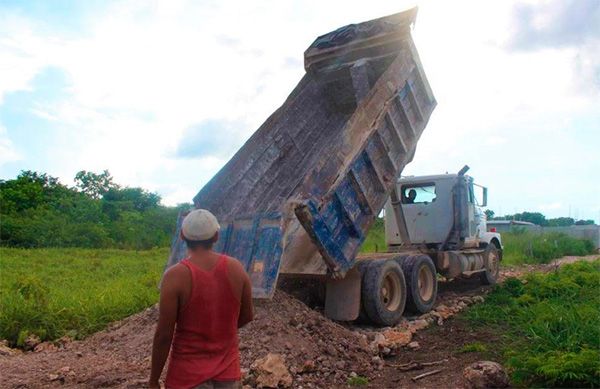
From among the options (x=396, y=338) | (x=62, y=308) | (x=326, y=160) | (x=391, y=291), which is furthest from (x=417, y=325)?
(x=62, y=308)

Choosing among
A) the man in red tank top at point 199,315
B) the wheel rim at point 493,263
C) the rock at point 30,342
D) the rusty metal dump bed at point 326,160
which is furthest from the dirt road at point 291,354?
the wheel rim at point 493,263

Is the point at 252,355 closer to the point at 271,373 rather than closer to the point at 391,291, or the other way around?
the point at 271,373

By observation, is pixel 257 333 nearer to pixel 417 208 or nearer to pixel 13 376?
pixel 13 376

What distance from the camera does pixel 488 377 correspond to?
5.08 meters

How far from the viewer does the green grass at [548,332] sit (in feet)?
15.6

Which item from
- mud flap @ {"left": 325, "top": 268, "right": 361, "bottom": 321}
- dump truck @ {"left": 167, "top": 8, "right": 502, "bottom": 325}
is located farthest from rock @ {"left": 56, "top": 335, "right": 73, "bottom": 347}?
mud flap @ {"left": 325, "top": 268, "right": 361, "bottom": 321}

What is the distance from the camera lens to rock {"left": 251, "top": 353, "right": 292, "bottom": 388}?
522cm

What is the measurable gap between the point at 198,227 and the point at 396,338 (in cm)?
454

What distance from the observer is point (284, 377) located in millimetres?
5328

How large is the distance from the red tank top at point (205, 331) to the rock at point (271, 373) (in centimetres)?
209

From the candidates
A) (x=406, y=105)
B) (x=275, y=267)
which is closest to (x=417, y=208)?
(x=406, y=105)

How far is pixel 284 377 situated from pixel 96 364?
2107 mm

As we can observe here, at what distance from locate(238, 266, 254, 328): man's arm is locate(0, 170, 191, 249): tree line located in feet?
83.4

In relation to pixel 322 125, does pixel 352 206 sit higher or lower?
lower
